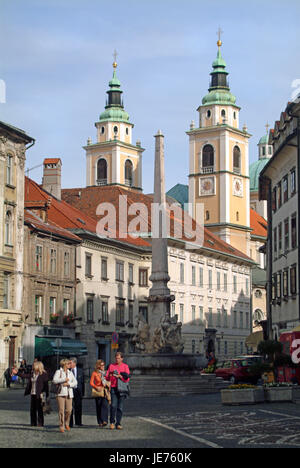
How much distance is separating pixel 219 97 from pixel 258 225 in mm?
18402

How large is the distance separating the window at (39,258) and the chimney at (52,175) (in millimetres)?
13618

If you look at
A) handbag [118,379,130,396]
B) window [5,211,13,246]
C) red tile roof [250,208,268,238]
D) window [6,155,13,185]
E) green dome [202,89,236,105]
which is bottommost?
handbag [118,379,130,396]

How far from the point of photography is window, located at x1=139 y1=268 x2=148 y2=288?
7286 cm

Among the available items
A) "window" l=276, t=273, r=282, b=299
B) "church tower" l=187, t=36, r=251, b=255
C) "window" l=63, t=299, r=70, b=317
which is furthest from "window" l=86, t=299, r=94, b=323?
"church tower" l=187, t=36, r=251, b=255

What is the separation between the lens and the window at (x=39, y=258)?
179 feet

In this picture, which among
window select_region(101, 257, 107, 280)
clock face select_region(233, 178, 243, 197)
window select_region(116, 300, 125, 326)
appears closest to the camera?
window select_region(101, 257, 107, 280)

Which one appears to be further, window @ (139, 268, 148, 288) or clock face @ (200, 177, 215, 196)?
clock face @ (200, 177, 215, 196)

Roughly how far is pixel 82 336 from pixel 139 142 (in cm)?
7614

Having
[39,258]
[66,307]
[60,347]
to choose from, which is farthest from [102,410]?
[66,307]

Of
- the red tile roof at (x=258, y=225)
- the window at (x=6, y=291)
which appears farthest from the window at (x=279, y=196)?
the red tile roof at (x=258, y=225)

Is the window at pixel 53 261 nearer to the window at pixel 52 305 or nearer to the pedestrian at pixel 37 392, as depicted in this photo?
the window at pixel 52 305

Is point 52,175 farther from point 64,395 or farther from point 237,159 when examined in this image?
point 237,159

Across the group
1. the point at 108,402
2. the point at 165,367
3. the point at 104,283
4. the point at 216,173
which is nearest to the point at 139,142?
the point at 216,173

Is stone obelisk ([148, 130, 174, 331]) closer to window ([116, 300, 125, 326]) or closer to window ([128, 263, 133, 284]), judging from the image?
window ([116, 300, 125, 326])
